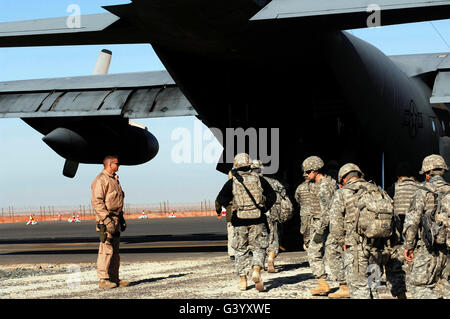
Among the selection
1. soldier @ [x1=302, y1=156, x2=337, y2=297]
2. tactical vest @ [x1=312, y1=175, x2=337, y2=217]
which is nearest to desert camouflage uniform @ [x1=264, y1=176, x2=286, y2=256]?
tactical vest @ [x1=312, y1=175, x2=337, y2=217]

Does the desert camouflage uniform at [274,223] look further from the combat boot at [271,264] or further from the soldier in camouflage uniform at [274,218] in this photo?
the combat boot at [271,264]

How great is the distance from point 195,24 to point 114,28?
1.50m

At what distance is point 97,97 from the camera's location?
701 inches

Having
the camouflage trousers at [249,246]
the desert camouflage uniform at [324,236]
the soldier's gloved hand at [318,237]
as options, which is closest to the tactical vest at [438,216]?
the desert camouflage uniform at [324,236]

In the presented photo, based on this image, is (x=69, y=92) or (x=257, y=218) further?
(x=69, y=92)

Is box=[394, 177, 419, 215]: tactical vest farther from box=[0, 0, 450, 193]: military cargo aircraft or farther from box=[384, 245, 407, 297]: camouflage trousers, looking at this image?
box=[0, 0, 450, 193]: military cargo aircraft

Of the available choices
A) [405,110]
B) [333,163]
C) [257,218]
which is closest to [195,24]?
[257,218]

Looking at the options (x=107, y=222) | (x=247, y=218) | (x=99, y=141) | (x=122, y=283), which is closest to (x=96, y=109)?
(x=99, y=141)

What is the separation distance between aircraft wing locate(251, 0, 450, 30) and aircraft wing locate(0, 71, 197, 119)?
726cm

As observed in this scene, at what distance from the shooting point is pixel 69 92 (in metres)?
18.6

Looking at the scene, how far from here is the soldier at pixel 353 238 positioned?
778 centimetres

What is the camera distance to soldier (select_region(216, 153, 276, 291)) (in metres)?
9.86
